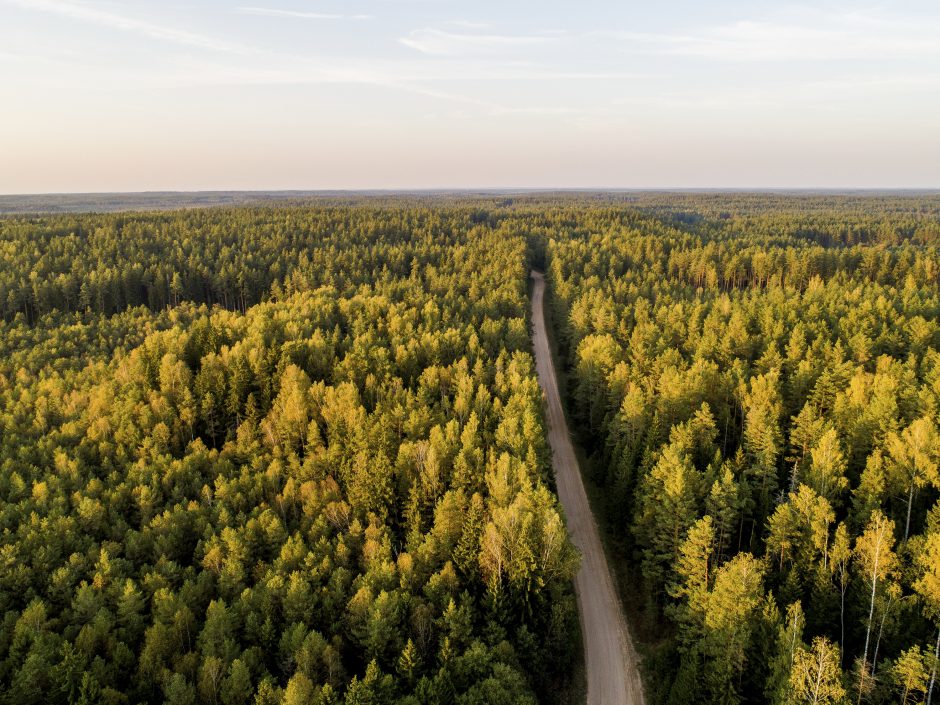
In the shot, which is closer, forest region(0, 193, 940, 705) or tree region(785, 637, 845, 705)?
tree region(785, 637, 845, 705)

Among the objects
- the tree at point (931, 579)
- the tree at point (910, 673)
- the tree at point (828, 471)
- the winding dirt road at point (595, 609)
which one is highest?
the tree at point (828, 471)

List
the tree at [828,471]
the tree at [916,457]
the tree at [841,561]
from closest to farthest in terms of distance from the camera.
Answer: the tree at [841,561]
the tree at [916,457]
the tree at [828,471]

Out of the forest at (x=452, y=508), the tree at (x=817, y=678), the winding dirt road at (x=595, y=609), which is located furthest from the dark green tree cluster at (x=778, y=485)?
the winding dirt road at (x=595, y=609)

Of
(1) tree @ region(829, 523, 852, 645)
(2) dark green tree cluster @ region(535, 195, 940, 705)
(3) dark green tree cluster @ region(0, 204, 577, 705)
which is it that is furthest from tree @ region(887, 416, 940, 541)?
(3) dark green tree cluster @ region(0, 204, 577, 705)

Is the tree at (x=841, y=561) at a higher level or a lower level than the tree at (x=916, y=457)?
lower

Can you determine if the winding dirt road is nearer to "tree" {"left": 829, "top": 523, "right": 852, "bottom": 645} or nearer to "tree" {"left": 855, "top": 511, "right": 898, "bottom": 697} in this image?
"tree" {"left": 829, "top": 523, "right": 852, "bottom": 645}

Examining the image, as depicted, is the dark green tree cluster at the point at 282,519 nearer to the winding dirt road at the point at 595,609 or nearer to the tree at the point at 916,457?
the winding dirt road at the point at 595,609
